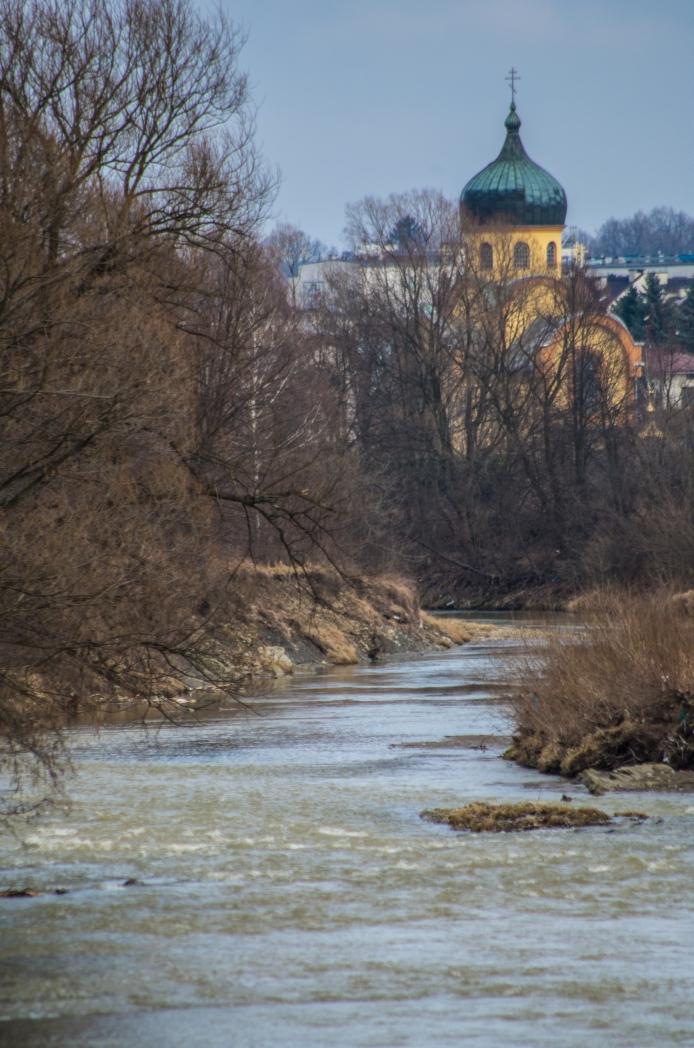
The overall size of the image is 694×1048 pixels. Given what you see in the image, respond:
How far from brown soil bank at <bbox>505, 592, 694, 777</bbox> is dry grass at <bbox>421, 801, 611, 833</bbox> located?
3.24m

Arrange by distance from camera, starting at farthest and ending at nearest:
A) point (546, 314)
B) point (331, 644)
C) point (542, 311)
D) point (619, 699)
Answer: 1. point (542, 311)
2. point (546, 314)
3. point (331, 644)
4. point (619, 699)

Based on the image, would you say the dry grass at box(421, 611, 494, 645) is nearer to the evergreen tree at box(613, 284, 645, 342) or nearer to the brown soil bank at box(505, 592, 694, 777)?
the brown soil bank at box(505, 592, 694, 777)

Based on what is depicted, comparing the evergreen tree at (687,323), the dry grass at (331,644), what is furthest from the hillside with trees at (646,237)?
the dry grass at (331,644)

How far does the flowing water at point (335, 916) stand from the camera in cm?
1099

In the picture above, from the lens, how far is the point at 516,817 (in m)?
17.9

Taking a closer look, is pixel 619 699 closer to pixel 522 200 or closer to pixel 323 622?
pixel 323 622

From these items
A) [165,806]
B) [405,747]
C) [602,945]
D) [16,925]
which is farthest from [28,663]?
[405,747]

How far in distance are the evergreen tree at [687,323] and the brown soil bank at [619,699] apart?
7981 centimetres

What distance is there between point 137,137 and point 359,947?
58.1ft

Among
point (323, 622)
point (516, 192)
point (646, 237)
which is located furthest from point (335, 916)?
point (646, 237)

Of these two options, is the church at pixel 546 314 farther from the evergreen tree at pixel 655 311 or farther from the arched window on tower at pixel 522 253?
the evergreen tree at pixel 655 311

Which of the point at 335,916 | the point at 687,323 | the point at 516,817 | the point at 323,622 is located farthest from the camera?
the point at 687,323

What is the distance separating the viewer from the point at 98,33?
26.9 m

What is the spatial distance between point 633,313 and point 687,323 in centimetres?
359
